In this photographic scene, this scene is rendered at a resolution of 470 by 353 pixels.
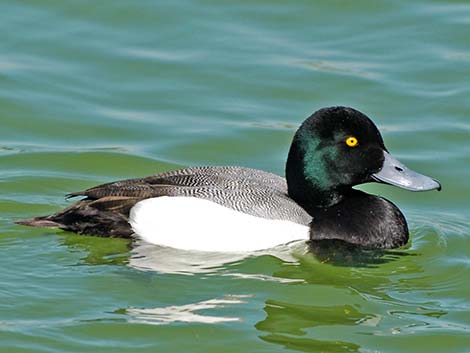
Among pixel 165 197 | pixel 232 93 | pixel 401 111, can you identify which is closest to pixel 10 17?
pixel 232 93

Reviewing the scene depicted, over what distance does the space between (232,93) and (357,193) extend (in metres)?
3.53

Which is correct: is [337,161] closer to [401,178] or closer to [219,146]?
[401,178]

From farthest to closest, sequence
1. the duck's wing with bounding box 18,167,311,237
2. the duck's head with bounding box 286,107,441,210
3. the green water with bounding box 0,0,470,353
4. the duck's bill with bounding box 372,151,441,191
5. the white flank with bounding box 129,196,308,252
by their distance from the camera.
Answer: the duck's bill with bounding box 372,151,441,191
the duck's head with bounding box 286,107,441,210
the duck's wing with bounding box 18,167,311,237
the white flank with bounding box 129,196,308,252
the green water with bounding box 0,0,470,353

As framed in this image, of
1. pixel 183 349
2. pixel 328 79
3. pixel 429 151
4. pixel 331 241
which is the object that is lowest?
pixel 183 349

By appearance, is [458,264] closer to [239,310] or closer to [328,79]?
[239,310]

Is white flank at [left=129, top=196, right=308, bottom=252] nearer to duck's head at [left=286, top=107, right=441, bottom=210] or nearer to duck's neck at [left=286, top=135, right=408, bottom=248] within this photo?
duck's neck at [left=286, top=135, right=408, bottom=248]

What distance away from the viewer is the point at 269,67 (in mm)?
13305

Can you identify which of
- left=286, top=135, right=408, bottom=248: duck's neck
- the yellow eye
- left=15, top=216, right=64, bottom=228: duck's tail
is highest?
the yellow eye

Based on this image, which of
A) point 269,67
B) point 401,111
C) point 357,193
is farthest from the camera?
point 269,67

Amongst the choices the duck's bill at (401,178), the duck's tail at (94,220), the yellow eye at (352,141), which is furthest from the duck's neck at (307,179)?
the duck's tail at (94,220)

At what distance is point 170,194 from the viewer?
9.14 m

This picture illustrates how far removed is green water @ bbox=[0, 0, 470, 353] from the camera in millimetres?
7871

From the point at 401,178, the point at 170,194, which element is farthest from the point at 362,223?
the point at 170,194

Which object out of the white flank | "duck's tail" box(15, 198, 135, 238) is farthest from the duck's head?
"duck's tail" box(15, 198, 135, 238)
